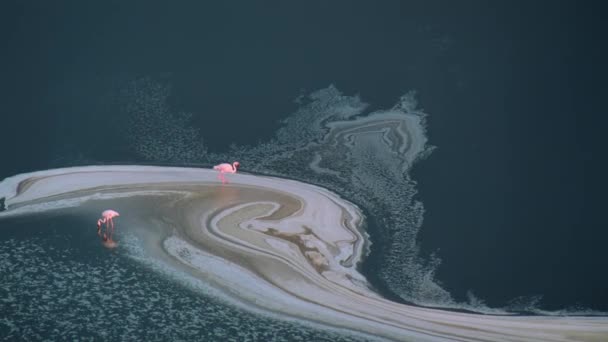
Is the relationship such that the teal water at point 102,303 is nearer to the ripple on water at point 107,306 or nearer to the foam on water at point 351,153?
the ripple on water at point 107,306

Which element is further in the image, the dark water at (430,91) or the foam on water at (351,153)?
the dark water at (430,91)

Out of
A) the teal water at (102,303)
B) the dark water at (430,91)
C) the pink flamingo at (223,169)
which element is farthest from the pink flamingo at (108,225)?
the dark water at (430,91)

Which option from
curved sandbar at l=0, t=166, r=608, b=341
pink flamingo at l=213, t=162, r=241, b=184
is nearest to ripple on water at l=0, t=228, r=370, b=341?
curved sandbar at l=0, t=166, r=608, b=341

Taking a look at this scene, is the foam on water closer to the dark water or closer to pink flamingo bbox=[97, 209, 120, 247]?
the dark water

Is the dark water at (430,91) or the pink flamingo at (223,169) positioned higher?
the dark water at (430,91)

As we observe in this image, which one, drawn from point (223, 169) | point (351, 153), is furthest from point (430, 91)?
point (223, 169)

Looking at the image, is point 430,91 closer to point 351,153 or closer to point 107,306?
point 351,153
